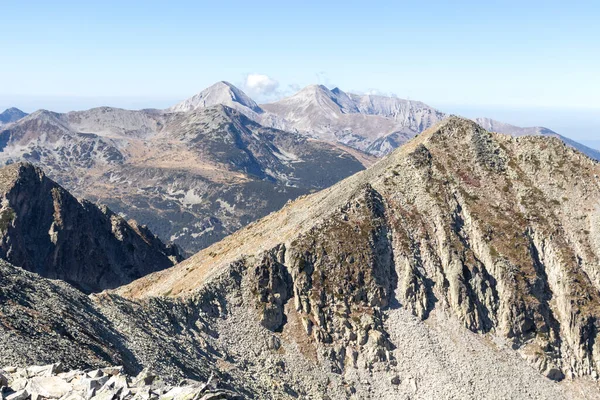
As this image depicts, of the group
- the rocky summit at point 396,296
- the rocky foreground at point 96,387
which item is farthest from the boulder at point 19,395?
the rocky summit at point 396,296

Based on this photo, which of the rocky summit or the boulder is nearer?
Result: the boulder

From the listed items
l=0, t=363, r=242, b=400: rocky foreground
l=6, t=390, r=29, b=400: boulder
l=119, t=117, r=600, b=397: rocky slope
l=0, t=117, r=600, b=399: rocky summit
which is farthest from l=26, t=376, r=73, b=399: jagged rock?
l=119, t=117, r=600, b=397: rocky slope

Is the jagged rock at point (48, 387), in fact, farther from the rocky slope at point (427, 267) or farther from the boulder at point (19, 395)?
the rocky slope at point (427, 267)

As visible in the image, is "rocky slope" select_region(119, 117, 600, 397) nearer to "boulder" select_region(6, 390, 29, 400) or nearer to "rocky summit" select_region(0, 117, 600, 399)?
"rocky summit" select_region(0, 117, 600, 399)

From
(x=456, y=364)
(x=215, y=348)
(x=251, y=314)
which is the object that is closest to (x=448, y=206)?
(x=456, y=364)

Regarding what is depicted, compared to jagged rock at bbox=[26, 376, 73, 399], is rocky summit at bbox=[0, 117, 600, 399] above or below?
below

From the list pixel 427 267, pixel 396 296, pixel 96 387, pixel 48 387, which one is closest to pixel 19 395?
pixel 48 387

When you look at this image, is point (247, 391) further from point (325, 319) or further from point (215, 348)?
point (325, 319)
